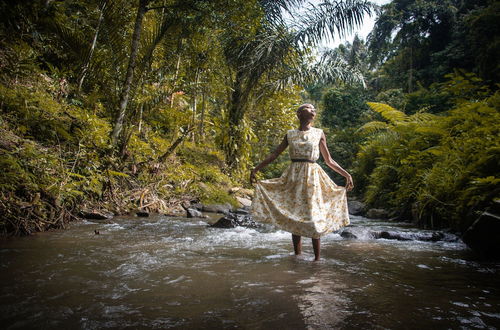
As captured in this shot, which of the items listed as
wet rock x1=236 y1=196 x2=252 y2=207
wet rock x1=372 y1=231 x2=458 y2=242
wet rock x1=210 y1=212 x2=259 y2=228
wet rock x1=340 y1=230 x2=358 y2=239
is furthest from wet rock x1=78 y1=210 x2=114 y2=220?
wet rock x1=236 y1=196 x2=252 y2=207

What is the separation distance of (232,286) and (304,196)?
1.44 metres

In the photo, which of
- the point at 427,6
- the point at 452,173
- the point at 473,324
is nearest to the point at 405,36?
the point at 427,6

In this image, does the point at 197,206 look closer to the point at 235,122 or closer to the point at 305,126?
the point at 235,122

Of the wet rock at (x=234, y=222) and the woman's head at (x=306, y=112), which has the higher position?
the woman's head at (x=306, y=112)

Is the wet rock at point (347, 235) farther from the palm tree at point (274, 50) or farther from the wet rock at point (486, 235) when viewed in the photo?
the palm tree at point (274, 50)

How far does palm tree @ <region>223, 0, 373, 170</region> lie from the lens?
1094 centimetres

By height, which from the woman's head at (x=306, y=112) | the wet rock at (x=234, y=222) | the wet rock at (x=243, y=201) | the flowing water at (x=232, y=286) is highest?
the woman's head at (x=306, y=112)

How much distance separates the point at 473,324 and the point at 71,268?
300 centimetres

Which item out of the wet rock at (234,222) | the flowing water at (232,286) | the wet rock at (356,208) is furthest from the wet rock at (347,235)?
the wet rock at (356,208)

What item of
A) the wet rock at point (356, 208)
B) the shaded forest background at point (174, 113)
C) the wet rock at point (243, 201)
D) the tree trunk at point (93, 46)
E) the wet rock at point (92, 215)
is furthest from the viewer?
the wet rock at point (243, 201)

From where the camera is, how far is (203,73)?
10320 millimetres

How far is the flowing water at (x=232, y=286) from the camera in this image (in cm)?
188

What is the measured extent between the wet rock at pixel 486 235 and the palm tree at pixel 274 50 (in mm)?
8574

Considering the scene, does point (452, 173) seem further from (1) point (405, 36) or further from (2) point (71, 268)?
(1) point (405, 36)
